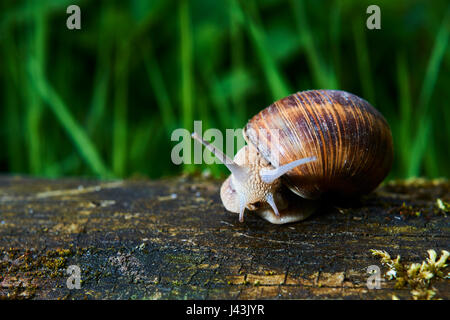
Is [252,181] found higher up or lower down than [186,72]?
lower down

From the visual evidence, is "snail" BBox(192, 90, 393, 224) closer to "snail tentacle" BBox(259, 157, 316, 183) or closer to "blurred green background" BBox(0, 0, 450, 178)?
"snail tentacle" BBox(259, 157, 316, 183)

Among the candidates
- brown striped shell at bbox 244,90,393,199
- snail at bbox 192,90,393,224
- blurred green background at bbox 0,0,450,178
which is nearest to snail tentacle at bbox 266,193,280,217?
snail at bbox 192,90,393,224

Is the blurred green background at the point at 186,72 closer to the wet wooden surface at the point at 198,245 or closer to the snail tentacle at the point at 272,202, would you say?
the wet wooden surface at the point at 198,245

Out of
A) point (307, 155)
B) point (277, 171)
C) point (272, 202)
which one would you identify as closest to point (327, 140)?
point (307, 155)

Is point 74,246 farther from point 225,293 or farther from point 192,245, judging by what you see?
point 225,293

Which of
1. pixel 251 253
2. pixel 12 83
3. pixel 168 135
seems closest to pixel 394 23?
pixel 168 135

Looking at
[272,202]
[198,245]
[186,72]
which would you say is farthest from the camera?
[186,72]

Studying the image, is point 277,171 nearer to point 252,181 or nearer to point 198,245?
point 252,181
